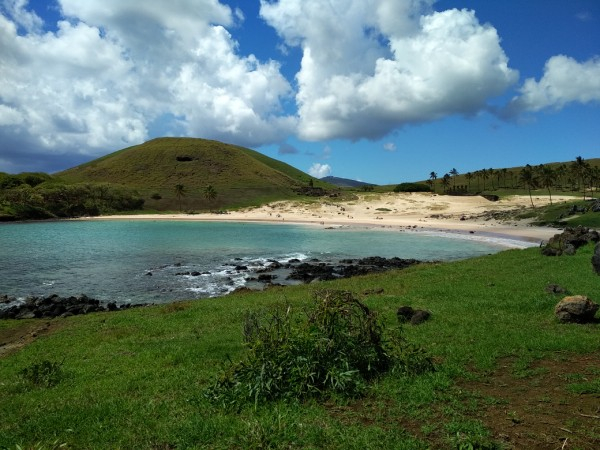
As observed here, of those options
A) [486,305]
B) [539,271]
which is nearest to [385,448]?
[486,305]

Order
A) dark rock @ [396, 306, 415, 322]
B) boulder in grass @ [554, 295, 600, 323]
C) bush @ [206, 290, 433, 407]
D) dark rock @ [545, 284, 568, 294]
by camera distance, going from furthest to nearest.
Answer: dark rock @ [545, 284, 568, 294] < dark rock @ [396, 306, 415, 322] < boulder in grass @ [554, 295, 600, 323] < bush @ [206, 290, 433, 407]

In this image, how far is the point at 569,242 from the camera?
3150 cm

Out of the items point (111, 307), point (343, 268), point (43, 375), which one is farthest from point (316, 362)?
point (343, 268)

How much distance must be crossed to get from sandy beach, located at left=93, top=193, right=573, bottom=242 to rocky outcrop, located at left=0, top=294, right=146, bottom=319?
6846 centimetres

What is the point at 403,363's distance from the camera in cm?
1019

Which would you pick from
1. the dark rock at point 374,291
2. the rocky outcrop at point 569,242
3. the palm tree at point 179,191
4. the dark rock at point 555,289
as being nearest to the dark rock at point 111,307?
the dark rock at point 374,291

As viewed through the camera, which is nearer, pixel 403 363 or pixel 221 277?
pixel 403 363

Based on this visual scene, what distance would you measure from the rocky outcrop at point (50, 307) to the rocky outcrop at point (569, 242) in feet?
98.4

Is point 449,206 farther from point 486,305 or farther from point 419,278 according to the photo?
point 486,305

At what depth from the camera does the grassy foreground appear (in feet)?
24.1

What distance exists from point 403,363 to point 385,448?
3.58 metres

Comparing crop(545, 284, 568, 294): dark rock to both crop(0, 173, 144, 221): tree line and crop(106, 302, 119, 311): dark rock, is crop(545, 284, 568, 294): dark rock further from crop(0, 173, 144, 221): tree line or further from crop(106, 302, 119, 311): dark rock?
crop(0, 173, 144, 221): tree line

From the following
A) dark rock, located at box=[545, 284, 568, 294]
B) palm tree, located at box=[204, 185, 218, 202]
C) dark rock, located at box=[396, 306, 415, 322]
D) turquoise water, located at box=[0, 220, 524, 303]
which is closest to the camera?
dark rock, located at box=[396, 306, 415, 322]

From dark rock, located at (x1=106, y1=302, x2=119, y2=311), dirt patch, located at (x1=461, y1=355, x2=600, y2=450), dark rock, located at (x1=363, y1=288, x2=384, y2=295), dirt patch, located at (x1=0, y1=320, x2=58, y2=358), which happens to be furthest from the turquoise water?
dirt patch, located at (x1=461, y1=355, x2=600, y2=450)
